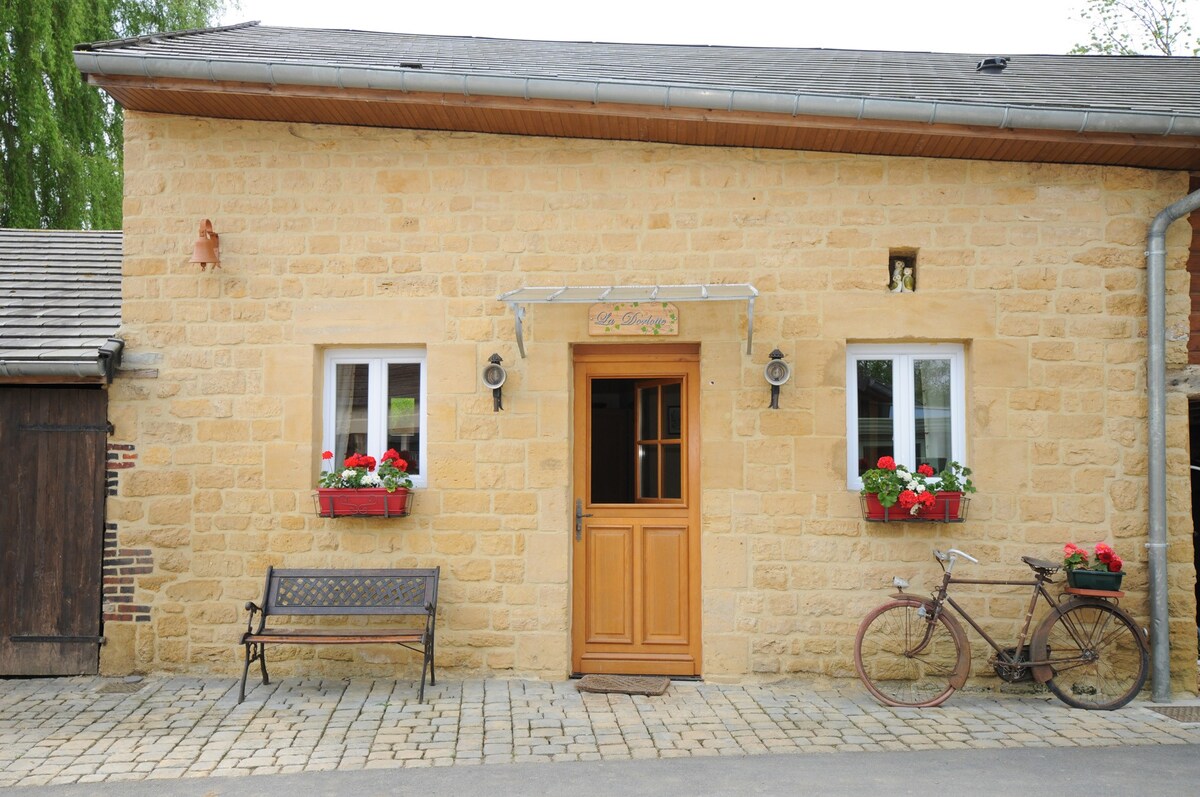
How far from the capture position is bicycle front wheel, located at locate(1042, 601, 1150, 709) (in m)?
6.36

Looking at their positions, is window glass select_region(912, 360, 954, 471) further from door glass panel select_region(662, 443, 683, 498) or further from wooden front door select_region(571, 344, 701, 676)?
door glass panel select_region(662, 443, 683, 498)

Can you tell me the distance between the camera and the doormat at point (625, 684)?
6.49 metres

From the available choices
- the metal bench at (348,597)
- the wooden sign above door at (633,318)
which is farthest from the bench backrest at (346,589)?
the wooden sign above door at (633,318)

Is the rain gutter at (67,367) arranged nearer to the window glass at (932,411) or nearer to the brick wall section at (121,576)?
the brick wall section at (121,576)

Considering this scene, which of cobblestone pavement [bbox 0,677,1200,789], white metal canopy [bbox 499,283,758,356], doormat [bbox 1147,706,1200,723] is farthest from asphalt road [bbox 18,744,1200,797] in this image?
white metal canopy [bbox 499,283,758,356]

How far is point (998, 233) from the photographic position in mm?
6809

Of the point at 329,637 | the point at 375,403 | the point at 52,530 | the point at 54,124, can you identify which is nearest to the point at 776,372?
the point at 375,403

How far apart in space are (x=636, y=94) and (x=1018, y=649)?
4340 mm

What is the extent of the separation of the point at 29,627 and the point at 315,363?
8.92 ft

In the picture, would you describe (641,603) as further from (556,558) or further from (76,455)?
(76,455)

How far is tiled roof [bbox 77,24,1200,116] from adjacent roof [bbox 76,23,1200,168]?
0.04 metres

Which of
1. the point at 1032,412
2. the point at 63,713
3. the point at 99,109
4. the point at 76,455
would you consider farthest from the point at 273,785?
the point at 99,109

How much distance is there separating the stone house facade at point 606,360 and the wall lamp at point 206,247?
0.16m

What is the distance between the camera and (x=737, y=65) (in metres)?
8.61
